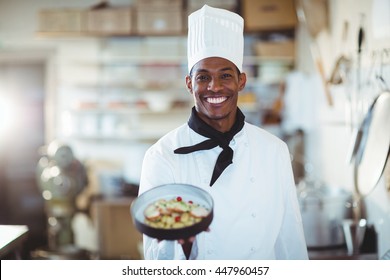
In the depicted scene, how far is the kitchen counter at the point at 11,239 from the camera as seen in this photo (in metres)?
1.64

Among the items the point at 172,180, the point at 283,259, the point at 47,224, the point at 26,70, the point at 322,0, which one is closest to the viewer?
the point at 172,180

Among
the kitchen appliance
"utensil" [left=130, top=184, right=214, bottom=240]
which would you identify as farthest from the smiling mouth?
the kitchen appliance

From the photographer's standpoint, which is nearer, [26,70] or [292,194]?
[292,194]

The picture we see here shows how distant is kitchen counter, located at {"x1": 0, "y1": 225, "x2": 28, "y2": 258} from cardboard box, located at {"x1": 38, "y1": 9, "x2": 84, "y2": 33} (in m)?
2.18

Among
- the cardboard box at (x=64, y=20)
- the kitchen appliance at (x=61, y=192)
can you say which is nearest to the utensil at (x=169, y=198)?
the kitchen appliance at (x=61, y=192)

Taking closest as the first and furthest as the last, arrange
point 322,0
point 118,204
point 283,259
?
point 283,259 → point 322,0 → point 118,204

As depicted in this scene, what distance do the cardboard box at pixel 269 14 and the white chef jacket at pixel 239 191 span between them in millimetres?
2411

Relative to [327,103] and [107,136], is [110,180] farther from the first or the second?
[327,103]

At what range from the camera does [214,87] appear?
1.42 m

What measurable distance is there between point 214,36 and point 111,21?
101 inches

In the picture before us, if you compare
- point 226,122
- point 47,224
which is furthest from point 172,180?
point 47,224

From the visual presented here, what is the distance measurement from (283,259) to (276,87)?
8.79 feet

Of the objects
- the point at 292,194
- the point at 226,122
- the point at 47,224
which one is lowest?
the point at 47,224
